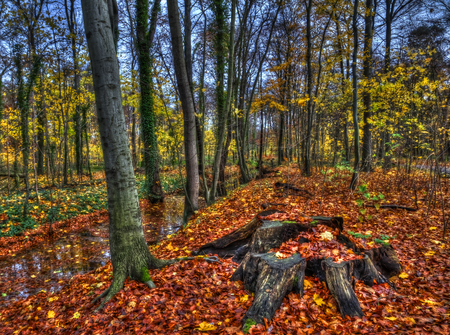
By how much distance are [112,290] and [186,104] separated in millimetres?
5005

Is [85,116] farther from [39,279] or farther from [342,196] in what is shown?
[342,196]

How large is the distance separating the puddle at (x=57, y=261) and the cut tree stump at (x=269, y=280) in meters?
4.16

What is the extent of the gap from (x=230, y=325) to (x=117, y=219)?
7.01ft

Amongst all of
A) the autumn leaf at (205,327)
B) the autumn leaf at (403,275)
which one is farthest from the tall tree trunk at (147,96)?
the autumn leaf at (403,275)

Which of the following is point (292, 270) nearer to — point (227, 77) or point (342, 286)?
point (342, 286)

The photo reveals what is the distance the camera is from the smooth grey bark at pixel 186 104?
6.24m

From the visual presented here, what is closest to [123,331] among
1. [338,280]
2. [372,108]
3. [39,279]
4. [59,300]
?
[59,300]

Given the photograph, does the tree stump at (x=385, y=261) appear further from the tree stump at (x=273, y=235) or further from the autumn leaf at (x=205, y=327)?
the autumn leaf at (x=205, y=327)

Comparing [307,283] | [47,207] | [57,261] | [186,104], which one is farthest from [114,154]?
[47,207]

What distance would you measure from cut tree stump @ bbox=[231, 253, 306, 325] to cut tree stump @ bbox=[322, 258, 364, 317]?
1.04 ft

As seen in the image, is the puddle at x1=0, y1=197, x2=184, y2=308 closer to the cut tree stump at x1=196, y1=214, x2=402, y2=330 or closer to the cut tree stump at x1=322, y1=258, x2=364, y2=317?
the cut tree stump at x1=196, y1=214, x2=402, y2=330

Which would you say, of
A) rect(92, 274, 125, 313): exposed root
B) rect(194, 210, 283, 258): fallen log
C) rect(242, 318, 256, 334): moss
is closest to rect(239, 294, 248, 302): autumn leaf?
rect(242, 318, 256, 334): moss

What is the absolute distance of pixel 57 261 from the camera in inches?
236

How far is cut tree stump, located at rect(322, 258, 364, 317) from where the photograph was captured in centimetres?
257
